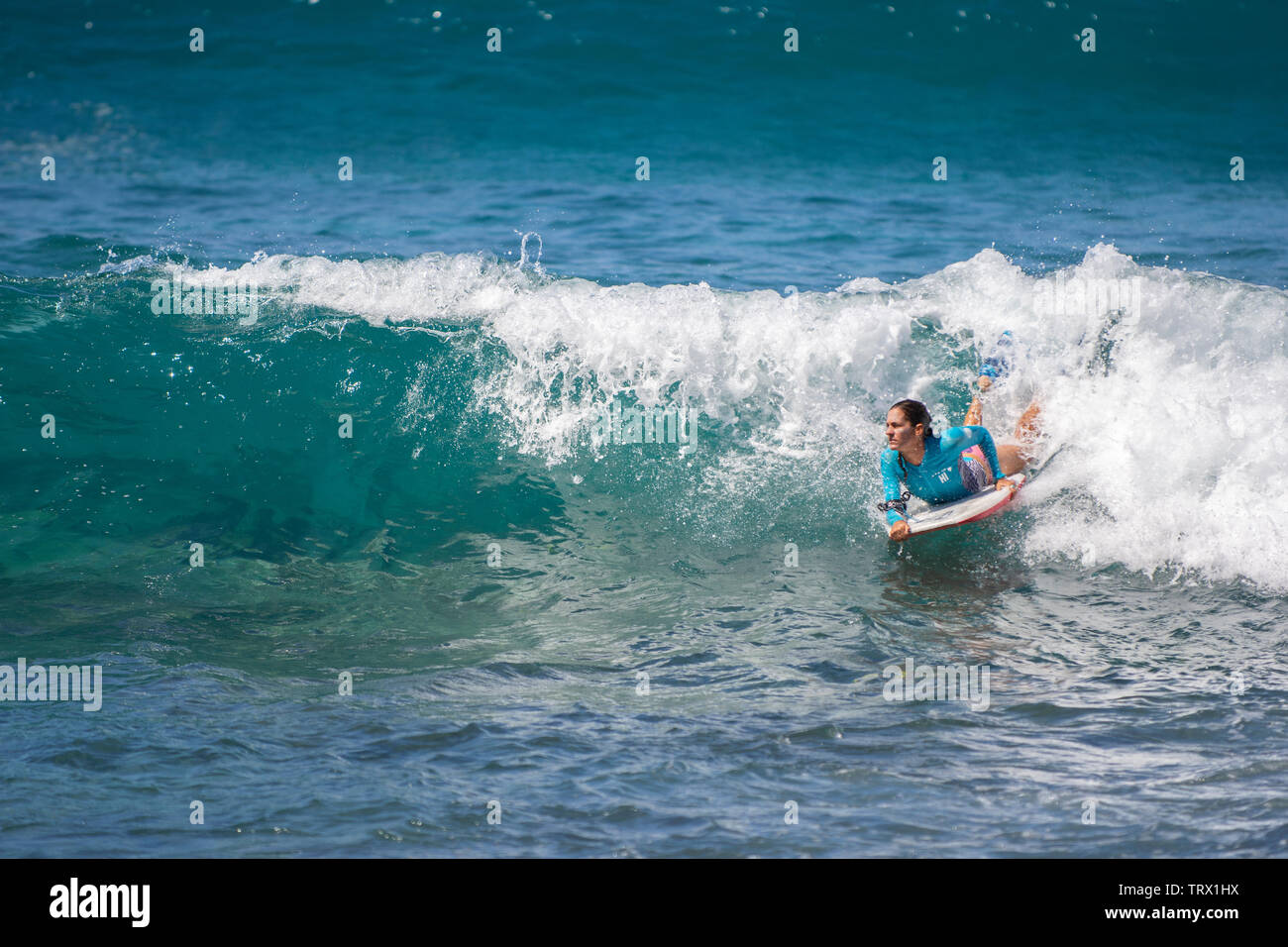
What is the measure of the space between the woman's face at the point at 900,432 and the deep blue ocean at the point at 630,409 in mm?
922

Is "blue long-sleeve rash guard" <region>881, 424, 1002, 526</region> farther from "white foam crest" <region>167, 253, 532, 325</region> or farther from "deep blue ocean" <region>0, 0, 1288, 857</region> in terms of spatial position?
"white foam crest" <region>167, 253, 532, 325</region>

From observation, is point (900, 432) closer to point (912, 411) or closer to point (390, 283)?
point (912, 411)

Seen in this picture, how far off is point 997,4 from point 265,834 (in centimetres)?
1956

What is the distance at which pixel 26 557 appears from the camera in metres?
7.84

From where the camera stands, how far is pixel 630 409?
9.62 meters

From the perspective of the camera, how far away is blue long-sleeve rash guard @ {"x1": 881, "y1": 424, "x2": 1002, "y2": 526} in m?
7.52

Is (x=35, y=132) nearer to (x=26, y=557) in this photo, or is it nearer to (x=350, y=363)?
(x=350, y=363)

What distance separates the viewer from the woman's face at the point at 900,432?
720cm

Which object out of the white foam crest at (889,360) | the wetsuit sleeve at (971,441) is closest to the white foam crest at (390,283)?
the white foam crest at (889,360)

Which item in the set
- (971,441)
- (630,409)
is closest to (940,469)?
(971,441)

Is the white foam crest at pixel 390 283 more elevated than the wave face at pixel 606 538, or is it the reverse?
the white foam crest at pixel 390 283

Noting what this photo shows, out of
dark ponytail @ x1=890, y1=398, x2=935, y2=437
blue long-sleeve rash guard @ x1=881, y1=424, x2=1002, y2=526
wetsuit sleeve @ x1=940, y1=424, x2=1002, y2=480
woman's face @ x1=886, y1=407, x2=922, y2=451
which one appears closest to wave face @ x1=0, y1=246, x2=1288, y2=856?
blue long-sleeve rash guard @ x1=881, y1=424, x2=1002, y2=526

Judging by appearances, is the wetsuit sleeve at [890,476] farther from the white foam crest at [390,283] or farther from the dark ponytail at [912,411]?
the white foam crest at [390,283]

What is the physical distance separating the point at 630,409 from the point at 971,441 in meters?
3.16
